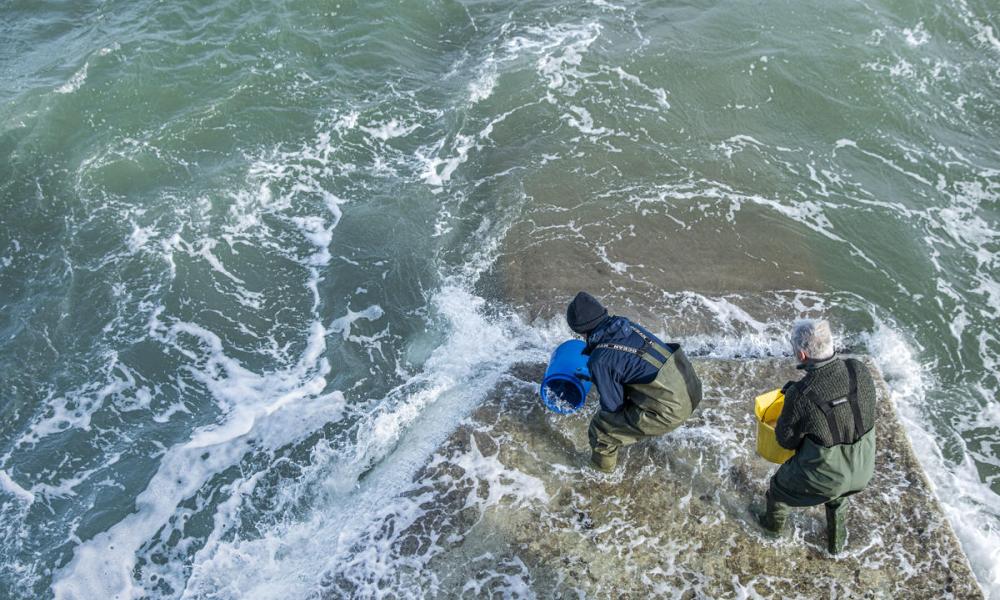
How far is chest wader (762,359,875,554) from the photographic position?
4.38 metres

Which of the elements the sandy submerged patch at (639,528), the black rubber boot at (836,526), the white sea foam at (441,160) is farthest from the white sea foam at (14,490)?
the black rubber boot at (836,526)

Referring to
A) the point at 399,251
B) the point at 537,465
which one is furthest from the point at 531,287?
the point at 537,465

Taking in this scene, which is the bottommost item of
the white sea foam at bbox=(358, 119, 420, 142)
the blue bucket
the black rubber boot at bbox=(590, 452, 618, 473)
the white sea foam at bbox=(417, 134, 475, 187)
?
the black rubber boot at bbox=(590, 452, 618, 473)

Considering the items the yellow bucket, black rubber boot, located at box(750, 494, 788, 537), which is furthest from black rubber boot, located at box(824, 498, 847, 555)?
the yellow bucket

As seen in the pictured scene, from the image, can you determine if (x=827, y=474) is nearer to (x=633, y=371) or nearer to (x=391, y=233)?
(x=633, y=371)

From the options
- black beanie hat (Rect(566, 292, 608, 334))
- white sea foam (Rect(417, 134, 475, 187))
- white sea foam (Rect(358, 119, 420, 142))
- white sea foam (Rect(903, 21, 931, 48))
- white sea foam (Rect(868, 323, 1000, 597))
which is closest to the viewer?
black beanie hat (Rect(566, 292, 608, 334))

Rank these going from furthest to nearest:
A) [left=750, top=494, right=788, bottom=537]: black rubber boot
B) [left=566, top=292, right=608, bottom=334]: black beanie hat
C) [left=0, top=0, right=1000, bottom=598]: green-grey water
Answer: [left=0, top=0, right=1000, bottom=598]: green-grey water, [left=750, top=494, right=788, bottom=537]: black rubber boot, [left=566, top=292, right=608, bottom=334]: black beanie hat

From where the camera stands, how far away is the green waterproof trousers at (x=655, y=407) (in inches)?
200

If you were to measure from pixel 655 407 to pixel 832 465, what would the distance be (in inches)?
48.9

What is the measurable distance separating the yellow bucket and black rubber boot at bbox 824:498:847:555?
0.50 metres

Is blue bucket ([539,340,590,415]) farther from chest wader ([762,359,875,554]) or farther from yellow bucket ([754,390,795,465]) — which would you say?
chest wader ([762,359,875,554])

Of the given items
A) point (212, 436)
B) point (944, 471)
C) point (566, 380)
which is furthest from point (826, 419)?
point (212, 436)

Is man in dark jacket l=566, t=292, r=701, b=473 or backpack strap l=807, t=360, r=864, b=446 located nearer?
backpack strap l=807, t=360, r=864, b=446

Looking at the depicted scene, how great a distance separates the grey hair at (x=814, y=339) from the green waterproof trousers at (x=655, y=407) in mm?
1016
